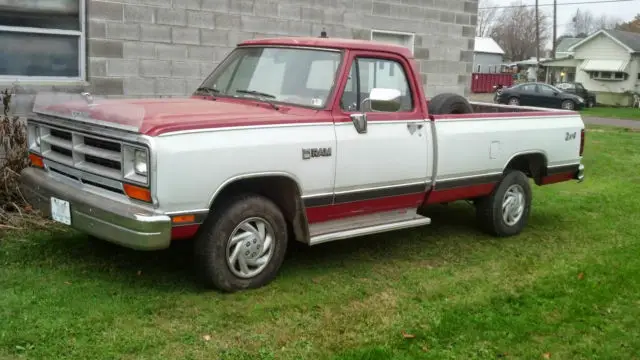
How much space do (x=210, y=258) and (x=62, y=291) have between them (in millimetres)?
1090

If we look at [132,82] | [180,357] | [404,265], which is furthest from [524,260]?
[132,82]

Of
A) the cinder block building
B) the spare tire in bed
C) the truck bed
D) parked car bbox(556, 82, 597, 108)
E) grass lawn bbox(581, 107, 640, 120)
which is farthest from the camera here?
parked car bbox(556, 82, 597, 108)

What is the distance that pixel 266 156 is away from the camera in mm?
4984

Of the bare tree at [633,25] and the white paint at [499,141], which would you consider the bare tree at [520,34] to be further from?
the white paint at [499,141]

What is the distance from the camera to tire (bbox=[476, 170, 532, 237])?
718 centimetres

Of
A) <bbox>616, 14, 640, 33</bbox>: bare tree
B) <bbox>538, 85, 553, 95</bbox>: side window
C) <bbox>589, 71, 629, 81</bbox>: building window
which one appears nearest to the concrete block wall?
<bbox>538, 85, 553, 95</bbox>: side window

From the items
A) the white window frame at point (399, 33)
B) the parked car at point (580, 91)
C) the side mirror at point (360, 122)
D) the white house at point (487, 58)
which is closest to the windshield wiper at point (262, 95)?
the side mirror at point (360, 122)

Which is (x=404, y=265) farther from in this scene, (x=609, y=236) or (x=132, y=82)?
(x=132, y=82)

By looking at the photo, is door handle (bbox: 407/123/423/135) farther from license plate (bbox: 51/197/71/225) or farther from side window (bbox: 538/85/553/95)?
side window (bbox: 538/85/553/95)

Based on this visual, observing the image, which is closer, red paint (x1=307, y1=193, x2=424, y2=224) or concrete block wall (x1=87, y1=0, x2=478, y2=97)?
red paint (x1=307, y1=193, x2=424, y2=224)

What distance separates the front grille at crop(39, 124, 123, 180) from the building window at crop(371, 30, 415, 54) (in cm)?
724

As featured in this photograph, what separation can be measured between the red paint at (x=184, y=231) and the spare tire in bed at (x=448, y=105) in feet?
9.97

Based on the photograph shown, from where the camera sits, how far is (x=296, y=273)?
578cm

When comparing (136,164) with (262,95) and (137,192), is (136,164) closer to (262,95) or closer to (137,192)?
(137,192)
